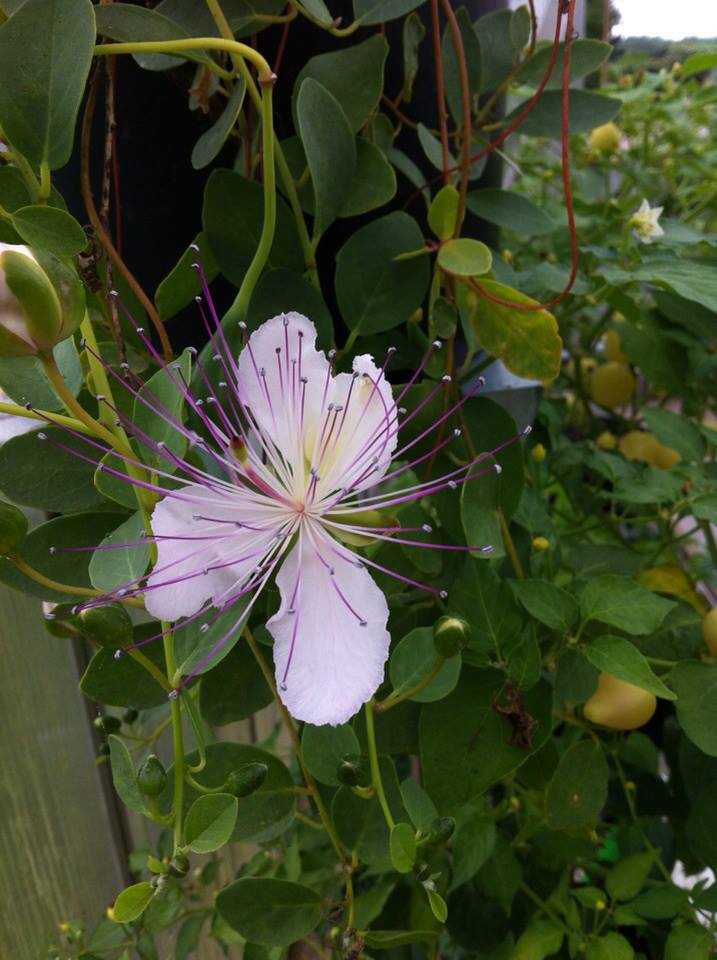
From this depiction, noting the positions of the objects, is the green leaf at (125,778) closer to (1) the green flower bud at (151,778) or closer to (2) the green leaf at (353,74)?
(1) the green flower bud at (151,778)

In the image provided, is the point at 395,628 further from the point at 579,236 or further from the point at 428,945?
the point at 579,236

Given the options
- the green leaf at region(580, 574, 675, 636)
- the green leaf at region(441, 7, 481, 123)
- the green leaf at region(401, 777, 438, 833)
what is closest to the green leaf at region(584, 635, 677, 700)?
the green leaf at region(580, 574, 675, 636)

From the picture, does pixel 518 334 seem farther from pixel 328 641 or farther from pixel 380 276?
pixel 328 641

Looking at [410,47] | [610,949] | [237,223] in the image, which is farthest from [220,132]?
[610,949]

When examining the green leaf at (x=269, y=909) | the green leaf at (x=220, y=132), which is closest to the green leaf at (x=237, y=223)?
the green leaf at (x=220, y=132)

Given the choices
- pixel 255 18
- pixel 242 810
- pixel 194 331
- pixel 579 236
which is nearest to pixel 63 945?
pixel 242 810

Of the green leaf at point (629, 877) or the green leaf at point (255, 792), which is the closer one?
the green leaf at point (255, 792)

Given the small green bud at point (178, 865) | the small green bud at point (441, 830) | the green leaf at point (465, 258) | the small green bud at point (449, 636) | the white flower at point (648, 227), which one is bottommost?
the small green bud at point (441, 830)
